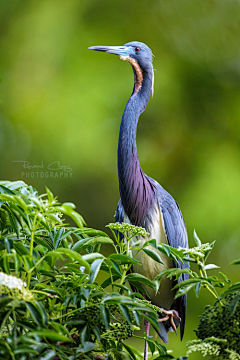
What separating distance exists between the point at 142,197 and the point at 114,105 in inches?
74.3

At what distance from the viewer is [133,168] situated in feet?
3.59

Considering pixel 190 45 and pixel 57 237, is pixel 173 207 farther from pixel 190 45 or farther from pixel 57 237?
pixel 190 45

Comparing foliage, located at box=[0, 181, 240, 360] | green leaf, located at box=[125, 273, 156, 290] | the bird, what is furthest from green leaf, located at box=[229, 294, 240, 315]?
the bird

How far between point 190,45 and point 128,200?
2.51 metres

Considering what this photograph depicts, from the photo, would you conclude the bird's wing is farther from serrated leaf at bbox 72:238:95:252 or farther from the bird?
serrated leaf at bbox 72:238:95:252

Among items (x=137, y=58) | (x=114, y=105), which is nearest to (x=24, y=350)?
(x=137, y=58)

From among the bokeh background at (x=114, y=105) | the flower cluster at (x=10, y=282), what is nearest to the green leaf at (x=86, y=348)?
the flower cluster at (x=10, y=282)

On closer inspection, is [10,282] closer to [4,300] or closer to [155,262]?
[4,300]

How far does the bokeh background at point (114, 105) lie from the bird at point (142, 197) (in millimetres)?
1515

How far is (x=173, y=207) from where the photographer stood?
1152 mm

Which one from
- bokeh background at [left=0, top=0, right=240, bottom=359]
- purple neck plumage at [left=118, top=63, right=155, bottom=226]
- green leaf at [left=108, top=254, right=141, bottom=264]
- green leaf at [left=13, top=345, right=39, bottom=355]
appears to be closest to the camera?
green leaf at [left=13, top=345, right=39, bottom=355]

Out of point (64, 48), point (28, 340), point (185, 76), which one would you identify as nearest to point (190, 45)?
point (185, 76)

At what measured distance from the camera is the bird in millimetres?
1089

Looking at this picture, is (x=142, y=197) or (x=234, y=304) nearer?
(x=234, y=304)
